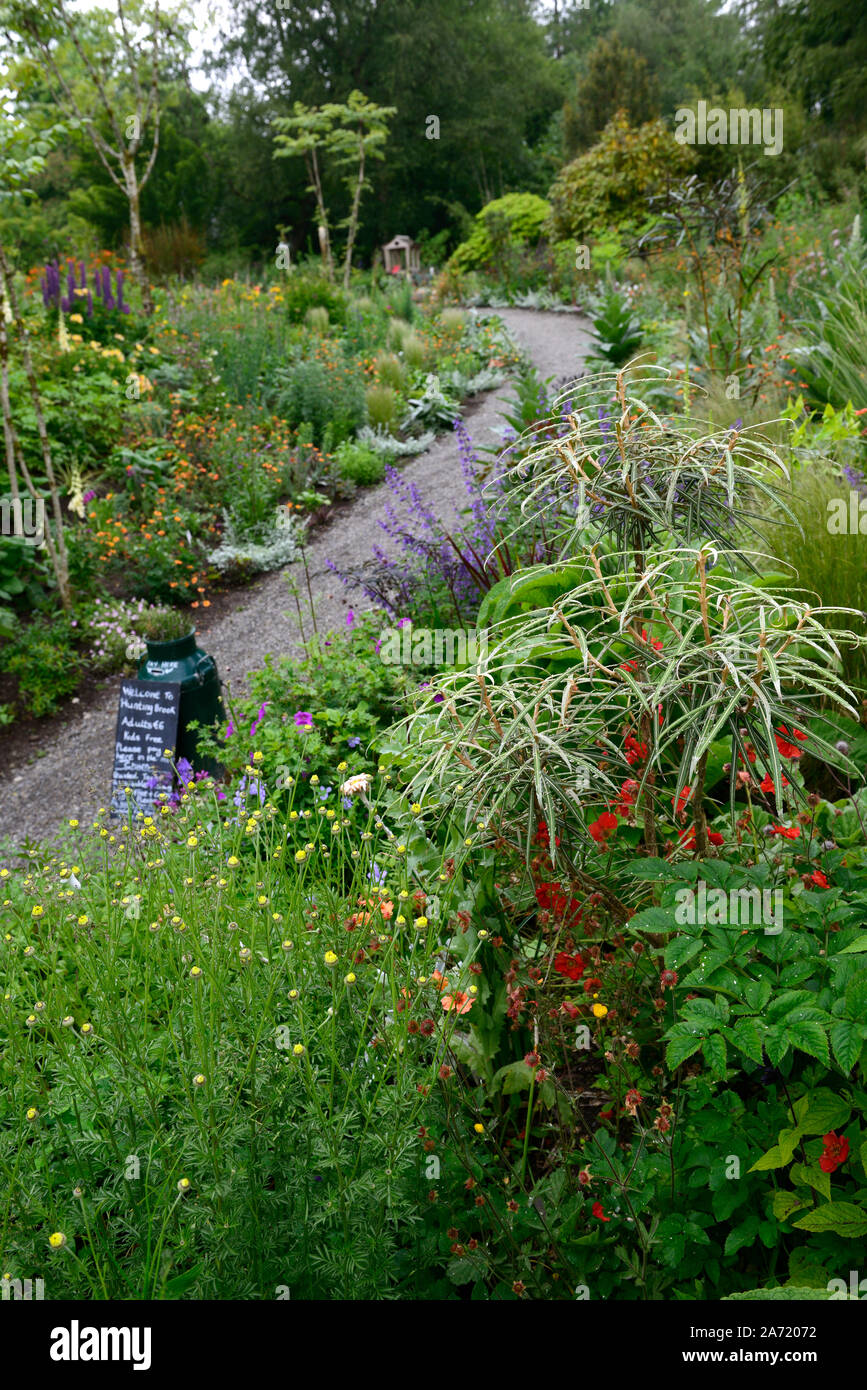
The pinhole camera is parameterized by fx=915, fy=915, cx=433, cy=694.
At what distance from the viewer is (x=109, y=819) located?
4.32 metres

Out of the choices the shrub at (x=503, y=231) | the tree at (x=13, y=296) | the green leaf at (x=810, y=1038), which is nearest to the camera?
the green leaf at (x=810, y=1038)

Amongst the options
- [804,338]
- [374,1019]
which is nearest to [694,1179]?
[374,1019]

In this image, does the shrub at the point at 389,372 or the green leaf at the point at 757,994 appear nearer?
the green leaf at the point at 757,994

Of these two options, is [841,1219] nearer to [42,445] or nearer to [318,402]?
[42,445]

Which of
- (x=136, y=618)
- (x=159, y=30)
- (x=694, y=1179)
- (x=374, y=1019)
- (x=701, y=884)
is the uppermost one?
(x=159, y=30)

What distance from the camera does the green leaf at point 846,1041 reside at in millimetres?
1305

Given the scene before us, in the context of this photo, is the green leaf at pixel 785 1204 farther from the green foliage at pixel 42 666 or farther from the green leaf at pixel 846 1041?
the green foliage at pixel 42 666

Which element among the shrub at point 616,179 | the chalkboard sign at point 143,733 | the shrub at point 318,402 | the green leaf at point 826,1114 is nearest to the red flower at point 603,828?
the green leaf at point 826,1114

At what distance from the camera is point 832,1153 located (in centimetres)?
142

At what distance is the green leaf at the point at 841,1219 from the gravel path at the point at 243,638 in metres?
3.48

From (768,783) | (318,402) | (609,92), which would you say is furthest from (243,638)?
(609,92)

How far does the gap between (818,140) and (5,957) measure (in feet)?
63.1

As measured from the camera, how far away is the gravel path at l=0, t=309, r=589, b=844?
4586mm

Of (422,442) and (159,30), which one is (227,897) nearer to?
(422,442)
